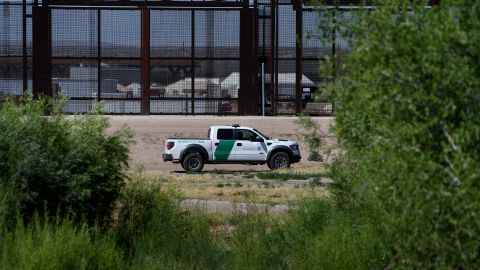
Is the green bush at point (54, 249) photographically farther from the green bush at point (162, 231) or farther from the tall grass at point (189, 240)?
the green bush at point (162, 231)

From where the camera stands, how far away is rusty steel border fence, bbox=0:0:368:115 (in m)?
42.3

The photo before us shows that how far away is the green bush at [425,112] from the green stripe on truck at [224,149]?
29.3 m

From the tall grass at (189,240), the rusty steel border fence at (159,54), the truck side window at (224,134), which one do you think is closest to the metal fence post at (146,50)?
the rusty steel border fence at (159,54)

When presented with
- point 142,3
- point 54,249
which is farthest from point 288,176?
point 54,249

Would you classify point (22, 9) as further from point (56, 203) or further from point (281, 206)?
point (56, 203)

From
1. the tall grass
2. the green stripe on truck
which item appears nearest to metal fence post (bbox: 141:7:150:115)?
the green stripe on truck

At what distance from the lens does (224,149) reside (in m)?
35.9

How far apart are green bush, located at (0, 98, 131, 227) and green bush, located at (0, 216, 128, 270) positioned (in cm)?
61

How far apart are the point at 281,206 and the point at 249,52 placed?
22868 millimetres

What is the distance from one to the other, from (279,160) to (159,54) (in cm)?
926

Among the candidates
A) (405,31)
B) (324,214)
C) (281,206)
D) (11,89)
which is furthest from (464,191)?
(11,89)

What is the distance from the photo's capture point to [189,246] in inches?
532

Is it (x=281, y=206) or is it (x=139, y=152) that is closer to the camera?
(x=281, y=206)

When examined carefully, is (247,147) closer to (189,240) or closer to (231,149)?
(231,149)
